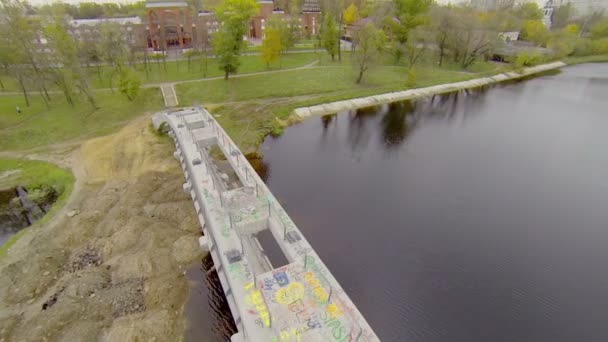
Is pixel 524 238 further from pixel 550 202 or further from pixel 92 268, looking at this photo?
pixel 92 268

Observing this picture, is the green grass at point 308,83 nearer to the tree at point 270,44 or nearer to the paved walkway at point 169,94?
the paved walkway at point 169,94

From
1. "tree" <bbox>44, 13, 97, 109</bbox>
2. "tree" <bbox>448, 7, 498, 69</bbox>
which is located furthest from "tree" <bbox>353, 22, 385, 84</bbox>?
"tree" <bbox>44, 13, 97, 109</bbox>

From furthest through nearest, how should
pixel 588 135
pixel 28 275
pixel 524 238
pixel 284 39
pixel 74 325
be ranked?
pixel 284 39 < pixel 588 135 < pixel 524 238 < pixel 28 275 < pixel 74 325

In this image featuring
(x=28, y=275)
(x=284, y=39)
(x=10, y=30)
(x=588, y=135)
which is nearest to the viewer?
(x=28, y=275)

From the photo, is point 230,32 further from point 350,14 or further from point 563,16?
point 563,16

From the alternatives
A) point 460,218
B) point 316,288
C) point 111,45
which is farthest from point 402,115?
point 111,45

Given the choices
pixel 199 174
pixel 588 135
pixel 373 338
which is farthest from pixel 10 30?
pixel 588 135
